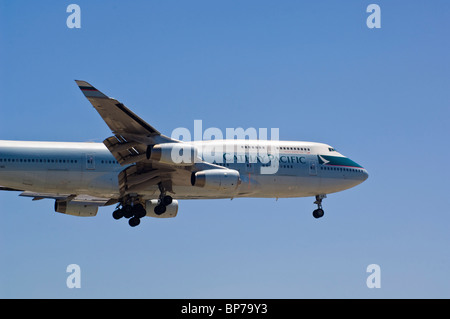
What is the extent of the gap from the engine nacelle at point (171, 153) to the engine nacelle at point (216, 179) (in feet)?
3.48

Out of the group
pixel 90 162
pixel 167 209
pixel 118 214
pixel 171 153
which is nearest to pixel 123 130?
pixel 171 153

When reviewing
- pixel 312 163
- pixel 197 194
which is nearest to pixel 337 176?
pixel 312 163

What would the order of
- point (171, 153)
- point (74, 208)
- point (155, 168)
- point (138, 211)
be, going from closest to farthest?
1. point (171, 153)
2. point (155, 168)
3. point (138, 211)
4. point (74, 208)

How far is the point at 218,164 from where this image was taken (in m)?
41.2

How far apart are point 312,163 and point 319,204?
254 centimetres

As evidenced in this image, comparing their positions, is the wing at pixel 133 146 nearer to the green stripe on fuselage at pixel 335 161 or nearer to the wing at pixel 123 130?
the wing at pixel 123 130

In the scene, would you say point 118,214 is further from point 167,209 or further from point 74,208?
point 74,208

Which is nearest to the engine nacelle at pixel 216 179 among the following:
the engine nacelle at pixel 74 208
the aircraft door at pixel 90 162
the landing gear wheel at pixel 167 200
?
the landing gear wheel at pixel 167 200

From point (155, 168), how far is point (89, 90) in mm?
7291

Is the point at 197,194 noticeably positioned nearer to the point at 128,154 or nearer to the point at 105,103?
the point at 128,154

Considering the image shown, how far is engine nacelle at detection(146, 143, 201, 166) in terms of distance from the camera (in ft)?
117

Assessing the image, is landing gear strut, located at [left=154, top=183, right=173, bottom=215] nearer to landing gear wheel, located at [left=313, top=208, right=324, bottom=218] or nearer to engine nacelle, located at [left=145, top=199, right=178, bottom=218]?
engine nacelle, located at [left=145, top=199, right=178, bottom=218]
